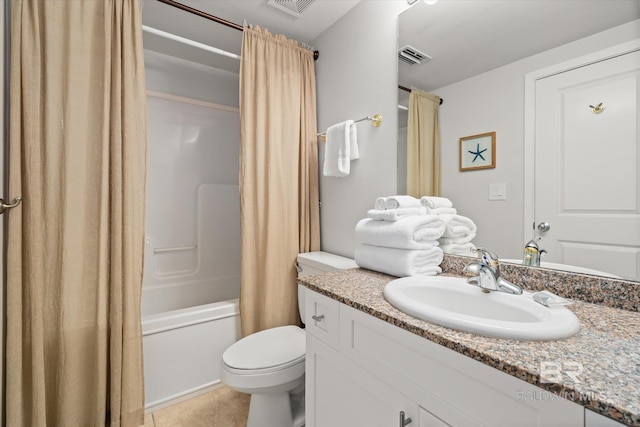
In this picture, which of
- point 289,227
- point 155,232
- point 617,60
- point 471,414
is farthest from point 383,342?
point 155,232

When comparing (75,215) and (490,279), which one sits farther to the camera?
(75,215)

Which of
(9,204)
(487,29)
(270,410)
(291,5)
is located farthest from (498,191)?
(9,204)

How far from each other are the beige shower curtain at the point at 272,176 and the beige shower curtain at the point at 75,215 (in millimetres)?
561

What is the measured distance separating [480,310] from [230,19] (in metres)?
2.07

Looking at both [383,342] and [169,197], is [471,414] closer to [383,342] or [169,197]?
[383,342]

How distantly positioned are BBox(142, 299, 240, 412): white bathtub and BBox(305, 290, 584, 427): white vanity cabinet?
840 millimetres

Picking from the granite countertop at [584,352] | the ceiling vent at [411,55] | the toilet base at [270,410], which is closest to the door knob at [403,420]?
the granite countertop at [584,352]

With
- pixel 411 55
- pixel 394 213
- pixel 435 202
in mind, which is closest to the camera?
pixel 394 213

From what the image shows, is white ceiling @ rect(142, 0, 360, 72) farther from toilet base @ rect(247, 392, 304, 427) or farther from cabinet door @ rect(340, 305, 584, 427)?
toilet base @ rect(247, 392, 304, 427)

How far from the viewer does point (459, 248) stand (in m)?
1.26

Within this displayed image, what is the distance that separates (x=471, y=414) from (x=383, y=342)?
25 centimetres

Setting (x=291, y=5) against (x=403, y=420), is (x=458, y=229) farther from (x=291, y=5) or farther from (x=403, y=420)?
(x=291, y=5)

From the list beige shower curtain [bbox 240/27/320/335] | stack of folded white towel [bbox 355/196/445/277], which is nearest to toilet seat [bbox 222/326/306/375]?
beige shower curtain [bbox 240/27/320/335]

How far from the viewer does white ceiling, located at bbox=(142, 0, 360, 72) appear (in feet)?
5.50
